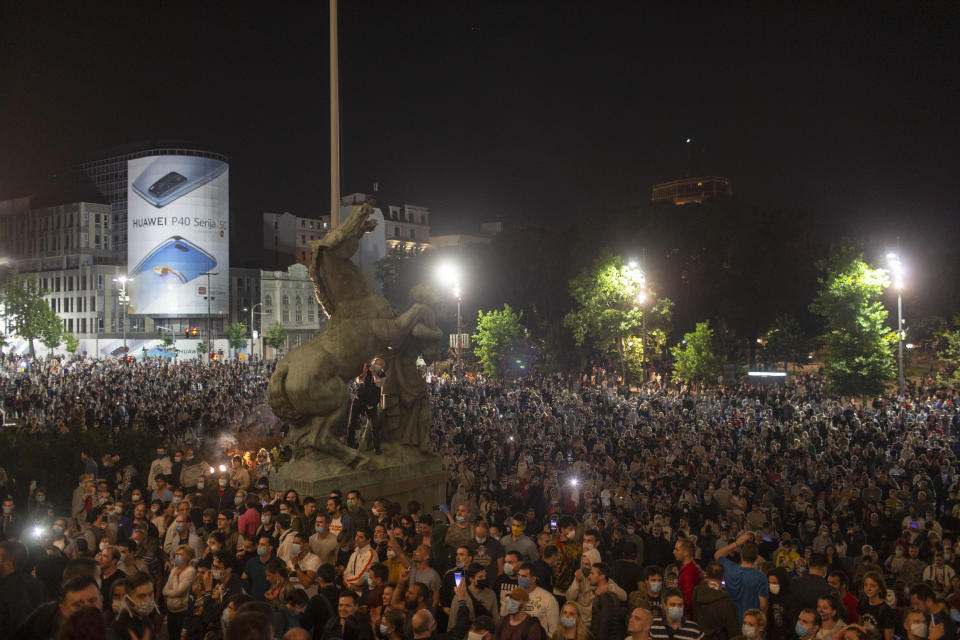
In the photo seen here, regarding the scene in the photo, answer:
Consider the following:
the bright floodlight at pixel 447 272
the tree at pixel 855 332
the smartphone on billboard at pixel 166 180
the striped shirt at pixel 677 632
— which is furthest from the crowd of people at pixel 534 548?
the smartphone on billboard at pixel 166 180

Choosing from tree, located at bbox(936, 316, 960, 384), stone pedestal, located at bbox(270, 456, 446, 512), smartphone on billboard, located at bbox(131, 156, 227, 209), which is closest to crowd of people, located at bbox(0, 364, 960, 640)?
stone pedestal, located at bbox(270, 456, 446, 512)

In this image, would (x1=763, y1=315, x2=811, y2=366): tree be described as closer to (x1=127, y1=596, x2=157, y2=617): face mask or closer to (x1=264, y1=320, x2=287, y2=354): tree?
(x1=127, y1=596, x2=157, y2=617): face mask

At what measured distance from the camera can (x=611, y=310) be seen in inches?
1642

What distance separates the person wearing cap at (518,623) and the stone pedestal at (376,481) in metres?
4.88

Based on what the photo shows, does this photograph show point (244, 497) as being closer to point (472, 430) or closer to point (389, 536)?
point (389, 536)

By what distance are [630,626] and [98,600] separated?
10.8 ft

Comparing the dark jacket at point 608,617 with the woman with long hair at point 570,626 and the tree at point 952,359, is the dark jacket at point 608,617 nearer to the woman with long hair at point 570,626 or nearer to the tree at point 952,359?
the woman with long hair at point 570,626

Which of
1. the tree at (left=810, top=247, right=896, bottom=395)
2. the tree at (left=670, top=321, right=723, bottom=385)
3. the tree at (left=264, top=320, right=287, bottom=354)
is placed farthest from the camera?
the tree at (left=264, top=320, right=287, bottom=354)

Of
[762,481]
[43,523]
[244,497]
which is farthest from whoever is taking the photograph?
[762,481]

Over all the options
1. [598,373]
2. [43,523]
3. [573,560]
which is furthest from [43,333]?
[573,560]

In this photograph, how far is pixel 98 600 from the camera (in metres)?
4.36

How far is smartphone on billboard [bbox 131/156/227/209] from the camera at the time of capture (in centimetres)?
7225

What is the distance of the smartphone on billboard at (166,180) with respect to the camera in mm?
72250

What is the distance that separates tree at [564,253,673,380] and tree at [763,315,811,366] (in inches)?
251
